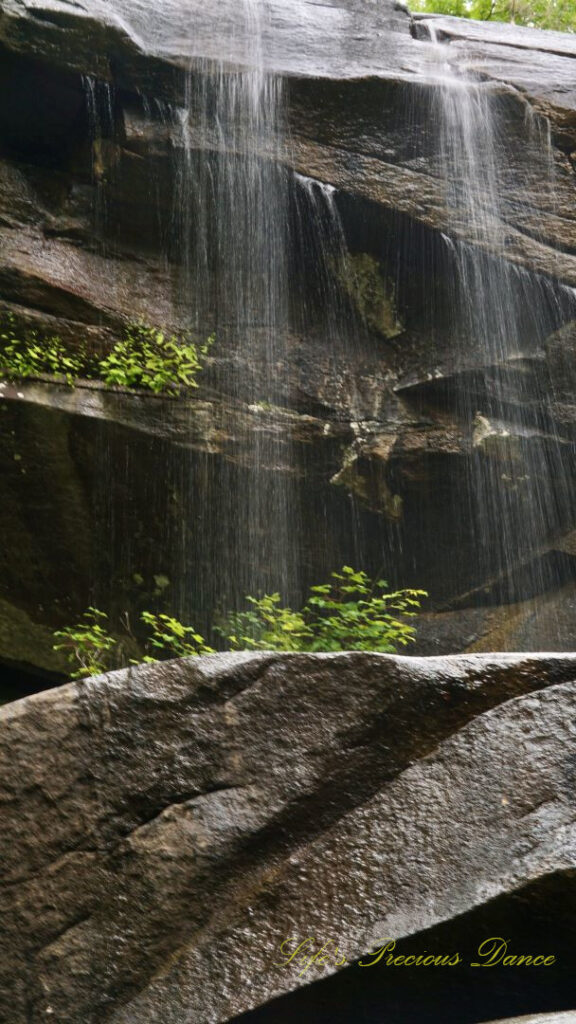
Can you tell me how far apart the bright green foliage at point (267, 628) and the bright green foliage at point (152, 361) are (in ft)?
6.74

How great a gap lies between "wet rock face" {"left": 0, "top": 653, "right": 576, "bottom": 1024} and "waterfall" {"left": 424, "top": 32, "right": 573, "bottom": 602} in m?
5.06

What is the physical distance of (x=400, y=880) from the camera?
303cm

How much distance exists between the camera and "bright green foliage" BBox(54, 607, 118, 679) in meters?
6.59

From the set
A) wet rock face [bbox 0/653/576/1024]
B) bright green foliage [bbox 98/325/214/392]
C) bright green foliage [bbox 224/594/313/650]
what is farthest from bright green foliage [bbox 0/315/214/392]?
wet rock face [bbox 0/653/576/1024]

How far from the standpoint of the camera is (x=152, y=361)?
303 inches

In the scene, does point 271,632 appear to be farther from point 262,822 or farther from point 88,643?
point 262,822

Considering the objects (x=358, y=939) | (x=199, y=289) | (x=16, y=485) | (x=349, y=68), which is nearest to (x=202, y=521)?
(x=16, y=485)

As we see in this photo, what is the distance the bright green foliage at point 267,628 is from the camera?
629cm

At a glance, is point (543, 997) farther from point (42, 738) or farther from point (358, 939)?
point (42, 738)

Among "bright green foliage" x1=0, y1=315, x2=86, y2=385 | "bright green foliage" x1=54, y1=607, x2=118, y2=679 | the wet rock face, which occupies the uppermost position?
"bright green foliage" x1=0, y1=315, x2=86, y2=385

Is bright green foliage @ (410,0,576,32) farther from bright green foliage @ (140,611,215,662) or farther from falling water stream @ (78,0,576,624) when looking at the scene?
bright green foliage @ (140,611,215,662)

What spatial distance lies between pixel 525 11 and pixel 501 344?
8.21 m

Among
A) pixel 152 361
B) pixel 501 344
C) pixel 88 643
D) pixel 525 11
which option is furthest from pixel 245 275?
pixel 525 11

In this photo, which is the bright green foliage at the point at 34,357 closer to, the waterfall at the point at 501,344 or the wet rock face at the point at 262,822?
the waterfall at the point at 501,344
